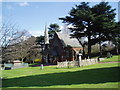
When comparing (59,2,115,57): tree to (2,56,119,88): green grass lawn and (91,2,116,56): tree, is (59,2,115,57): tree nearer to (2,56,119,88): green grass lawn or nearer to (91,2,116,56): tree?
(91,2,116,56): tree

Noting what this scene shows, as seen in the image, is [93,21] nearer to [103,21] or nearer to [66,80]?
[103,21]

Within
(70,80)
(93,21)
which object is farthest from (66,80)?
(93,21)

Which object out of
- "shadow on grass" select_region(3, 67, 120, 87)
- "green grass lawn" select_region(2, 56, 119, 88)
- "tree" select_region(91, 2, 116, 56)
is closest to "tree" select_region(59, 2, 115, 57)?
"tree" select_region(91, 2, 116, 56)

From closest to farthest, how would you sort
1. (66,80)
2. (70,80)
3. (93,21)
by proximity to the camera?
1. (70,80)
2. (66,80)
3. (93,21)

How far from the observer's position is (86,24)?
3494 centimetres

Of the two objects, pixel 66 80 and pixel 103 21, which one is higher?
pixel 103 21

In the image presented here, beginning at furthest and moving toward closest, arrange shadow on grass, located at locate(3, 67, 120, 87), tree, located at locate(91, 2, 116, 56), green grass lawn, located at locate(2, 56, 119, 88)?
tree, located at locate(91, 2, 116, 56) < shadow on grass, located at locate(3, 67, 120, 87) < green grass lawn, located at locate(2, 56, 119, 88)

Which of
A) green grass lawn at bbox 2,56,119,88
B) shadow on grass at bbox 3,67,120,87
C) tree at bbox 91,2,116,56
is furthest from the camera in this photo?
tree at bbox 91,2,116,56

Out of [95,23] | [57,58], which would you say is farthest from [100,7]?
[57,58]

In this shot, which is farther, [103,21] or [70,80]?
[103,21]

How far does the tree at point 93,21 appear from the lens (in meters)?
31.5

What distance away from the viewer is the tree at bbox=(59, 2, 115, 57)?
31484 mm

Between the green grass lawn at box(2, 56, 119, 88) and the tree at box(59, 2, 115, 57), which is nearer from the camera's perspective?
the green grass lawn at box(2, 56, 119, 88)

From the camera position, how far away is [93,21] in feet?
104
